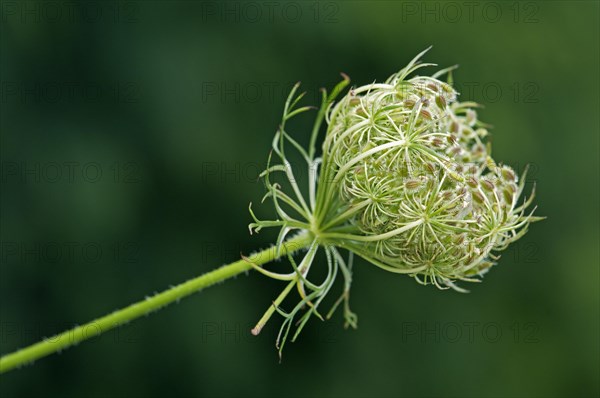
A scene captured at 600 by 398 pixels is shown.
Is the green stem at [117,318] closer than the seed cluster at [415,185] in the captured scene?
Yes

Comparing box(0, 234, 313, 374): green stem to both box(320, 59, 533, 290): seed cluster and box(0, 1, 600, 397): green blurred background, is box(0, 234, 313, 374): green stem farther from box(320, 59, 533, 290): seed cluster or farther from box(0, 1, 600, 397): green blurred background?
box(0, 1, 600, 397): green blurred background

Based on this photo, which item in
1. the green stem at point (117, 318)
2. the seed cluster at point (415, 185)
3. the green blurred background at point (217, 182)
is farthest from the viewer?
the green blurred background at point (217, 182)

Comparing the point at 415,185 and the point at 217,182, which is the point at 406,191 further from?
the point at 217,182

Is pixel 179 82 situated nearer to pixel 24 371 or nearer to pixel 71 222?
pixel 71 222

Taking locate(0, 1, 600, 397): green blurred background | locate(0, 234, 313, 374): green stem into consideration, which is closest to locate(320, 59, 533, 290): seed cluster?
locate(0, 234, 313, 374): green stem

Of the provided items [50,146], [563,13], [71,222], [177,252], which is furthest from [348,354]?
[563,13]

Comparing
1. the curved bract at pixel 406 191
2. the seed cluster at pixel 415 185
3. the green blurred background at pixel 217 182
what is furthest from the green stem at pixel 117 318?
the green blurred background at pixel 217 182

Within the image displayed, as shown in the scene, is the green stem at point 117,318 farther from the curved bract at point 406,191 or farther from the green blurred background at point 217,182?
the green blurred background at point 217,182

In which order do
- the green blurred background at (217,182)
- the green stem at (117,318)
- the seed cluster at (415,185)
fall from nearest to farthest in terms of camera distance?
the green stem at (117,318) < the seed cluster at (415,185) < the green blurred background at (217,182)
